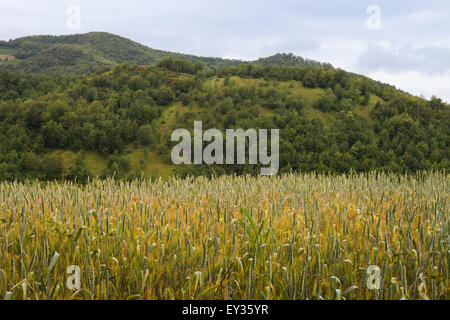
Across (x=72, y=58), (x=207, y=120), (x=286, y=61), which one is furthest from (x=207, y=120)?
(x=72, y=58)

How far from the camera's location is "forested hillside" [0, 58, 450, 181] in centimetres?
6088

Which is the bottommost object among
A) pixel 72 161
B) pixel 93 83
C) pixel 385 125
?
pixel 72 161

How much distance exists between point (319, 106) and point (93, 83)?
68.9 meters

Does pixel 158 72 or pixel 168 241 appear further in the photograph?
pixel 158 72

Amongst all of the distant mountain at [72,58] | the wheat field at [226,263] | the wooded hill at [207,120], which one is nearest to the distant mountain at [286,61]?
the distant mountain at [72,58]

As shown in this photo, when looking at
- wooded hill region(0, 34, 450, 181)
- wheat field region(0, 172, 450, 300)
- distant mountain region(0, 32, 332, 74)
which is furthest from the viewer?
distant mountain region(0, 32, 332, 74)

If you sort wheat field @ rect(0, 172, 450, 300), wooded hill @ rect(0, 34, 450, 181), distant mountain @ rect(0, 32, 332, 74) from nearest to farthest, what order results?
wheat field @ rect(0, 172, 450, 300)
wooded hill @ rect(0, 34, 450, 181)
distant mountain @ rect(0, 32, 332, 74)

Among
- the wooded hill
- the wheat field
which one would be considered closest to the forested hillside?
the wooded hill

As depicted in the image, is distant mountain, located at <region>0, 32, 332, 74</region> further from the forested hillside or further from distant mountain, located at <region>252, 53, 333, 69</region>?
the forested hillside

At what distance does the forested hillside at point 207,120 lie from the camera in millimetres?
60875

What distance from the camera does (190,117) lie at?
84438 mm

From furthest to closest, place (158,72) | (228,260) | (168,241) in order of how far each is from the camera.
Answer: (158,72)
(168,241)
(228,260)
